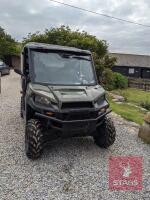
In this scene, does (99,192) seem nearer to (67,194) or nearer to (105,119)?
(67,194)

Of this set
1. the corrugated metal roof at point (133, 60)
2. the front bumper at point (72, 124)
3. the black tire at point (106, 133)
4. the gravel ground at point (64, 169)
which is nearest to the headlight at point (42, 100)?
the front bumper at point (72, 124)

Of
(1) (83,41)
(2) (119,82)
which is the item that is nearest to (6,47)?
(2) (119,82)

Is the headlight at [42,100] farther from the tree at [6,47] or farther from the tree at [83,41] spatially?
the tree at [6,47]

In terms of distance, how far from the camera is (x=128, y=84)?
35.2 m

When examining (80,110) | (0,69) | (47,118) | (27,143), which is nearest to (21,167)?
(27,143)

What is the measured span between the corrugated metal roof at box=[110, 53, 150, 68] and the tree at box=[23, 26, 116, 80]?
112ft

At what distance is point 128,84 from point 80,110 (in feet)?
98.5

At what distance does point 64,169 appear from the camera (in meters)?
5.79

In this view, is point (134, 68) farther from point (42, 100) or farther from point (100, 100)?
point (42, 100)

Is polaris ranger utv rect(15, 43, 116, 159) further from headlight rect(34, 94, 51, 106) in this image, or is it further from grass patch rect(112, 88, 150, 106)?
grass patch rect(112, 88, 150, 106)

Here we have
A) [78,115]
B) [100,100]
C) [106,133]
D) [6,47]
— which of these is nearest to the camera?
[78,115]

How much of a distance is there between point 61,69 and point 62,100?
57.9 inches

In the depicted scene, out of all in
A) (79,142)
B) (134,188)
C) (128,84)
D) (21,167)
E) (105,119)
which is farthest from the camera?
(128,84)

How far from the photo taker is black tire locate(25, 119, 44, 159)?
235 inches
